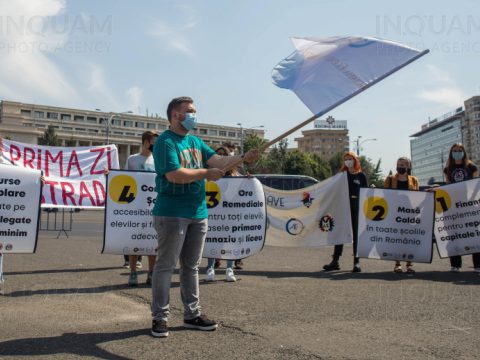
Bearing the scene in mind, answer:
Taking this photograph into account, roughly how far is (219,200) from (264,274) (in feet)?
4.65

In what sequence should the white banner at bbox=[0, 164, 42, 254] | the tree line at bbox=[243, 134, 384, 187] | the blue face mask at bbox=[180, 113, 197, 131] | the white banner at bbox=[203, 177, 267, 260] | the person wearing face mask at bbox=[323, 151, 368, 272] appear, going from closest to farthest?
the blue face mask at bbox=[180, 113, 197, 131] < the white banner at bbox=[0, 164, 42, 254] < the white banner at bbox=[203, 177, 267, 260] < the person wearing face mask at bbox=[323, 151, 368, 272] < the tree line at bbox=[243, 134, 384, 187]

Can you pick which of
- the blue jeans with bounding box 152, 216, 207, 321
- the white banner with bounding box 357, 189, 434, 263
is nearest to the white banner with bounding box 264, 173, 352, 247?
the white banner with bounding box 357, 189, 434, 263

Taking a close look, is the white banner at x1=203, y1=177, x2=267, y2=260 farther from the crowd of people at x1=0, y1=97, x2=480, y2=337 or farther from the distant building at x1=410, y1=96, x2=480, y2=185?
the distant building at x1=410, y1=96, x2=480, y2=185

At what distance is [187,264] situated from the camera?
4.62 m

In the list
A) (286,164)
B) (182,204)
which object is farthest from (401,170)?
(286,164)

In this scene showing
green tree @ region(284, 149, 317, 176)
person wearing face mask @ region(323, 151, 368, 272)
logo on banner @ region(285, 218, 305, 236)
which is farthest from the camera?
green tree @ region(284, 149, 317, 176)

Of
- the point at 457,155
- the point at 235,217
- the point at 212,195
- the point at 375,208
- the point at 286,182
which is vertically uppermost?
the point at 286,182

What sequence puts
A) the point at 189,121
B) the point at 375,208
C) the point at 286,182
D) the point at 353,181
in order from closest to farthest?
the point at 189,121 < the point at 375,208 < the point at 353,181 < the point at 286,182

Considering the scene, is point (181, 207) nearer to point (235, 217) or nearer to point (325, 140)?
point (235, 217)

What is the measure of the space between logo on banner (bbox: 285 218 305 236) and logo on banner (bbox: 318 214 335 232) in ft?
1.14

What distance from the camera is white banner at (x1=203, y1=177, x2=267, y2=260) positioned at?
7.57 meters

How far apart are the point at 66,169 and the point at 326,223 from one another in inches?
195

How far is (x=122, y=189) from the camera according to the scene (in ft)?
23.9

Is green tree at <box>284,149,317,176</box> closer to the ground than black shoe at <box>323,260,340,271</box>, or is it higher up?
higher up
